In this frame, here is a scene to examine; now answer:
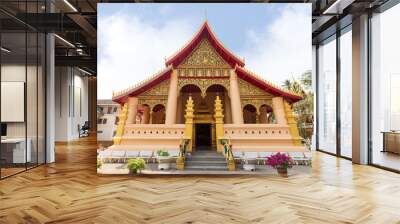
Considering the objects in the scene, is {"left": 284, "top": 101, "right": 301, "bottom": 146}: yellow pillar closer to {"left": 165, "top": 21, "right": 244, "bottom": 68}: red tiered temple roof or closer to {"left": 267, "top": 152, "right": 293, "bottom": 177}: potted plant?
{"left": 267, "top": 152, "right": 293, "bottom": 177}: potted plant

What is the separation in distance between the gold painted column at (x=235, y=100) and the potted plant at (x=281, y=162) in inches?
32.8

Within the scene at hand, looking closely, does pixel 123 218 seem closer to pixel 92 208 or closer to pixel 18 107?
pixel 92 208

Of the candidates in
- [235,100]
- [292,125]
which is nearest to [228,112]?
[235,100]

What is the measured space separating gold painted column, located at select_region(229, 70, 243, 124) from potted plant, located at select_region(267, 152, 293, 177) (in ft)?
2.74

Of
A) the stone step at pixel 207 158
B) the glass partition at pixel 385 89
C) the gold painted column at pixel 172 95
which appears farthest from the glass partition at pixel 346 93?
the gold painted column at pixel 172 95

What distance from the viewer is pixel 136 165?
19.9 ft

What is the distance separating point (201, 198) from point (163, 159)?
5.49 ft

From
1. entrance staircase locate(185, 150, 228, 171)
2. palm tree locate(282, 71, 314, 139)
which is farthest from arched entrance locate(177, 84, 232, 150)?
palm tree locate(282, 71, 314, 139)

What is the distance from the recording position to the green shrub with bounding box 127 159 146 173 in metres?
6.06

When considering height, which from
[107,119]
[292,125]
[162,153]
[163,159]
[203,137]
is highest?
[107,119]

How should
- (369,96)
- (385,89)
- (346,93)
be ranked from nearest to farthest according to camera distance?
(385,89)
(369,96)
(346,93)

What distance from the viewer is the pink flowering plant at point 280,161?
6.01 m

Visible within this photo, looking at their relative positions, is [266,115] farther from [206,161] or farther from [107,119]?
[107,119]

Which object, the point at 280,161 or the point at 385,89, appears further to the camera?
the point at 385,89
